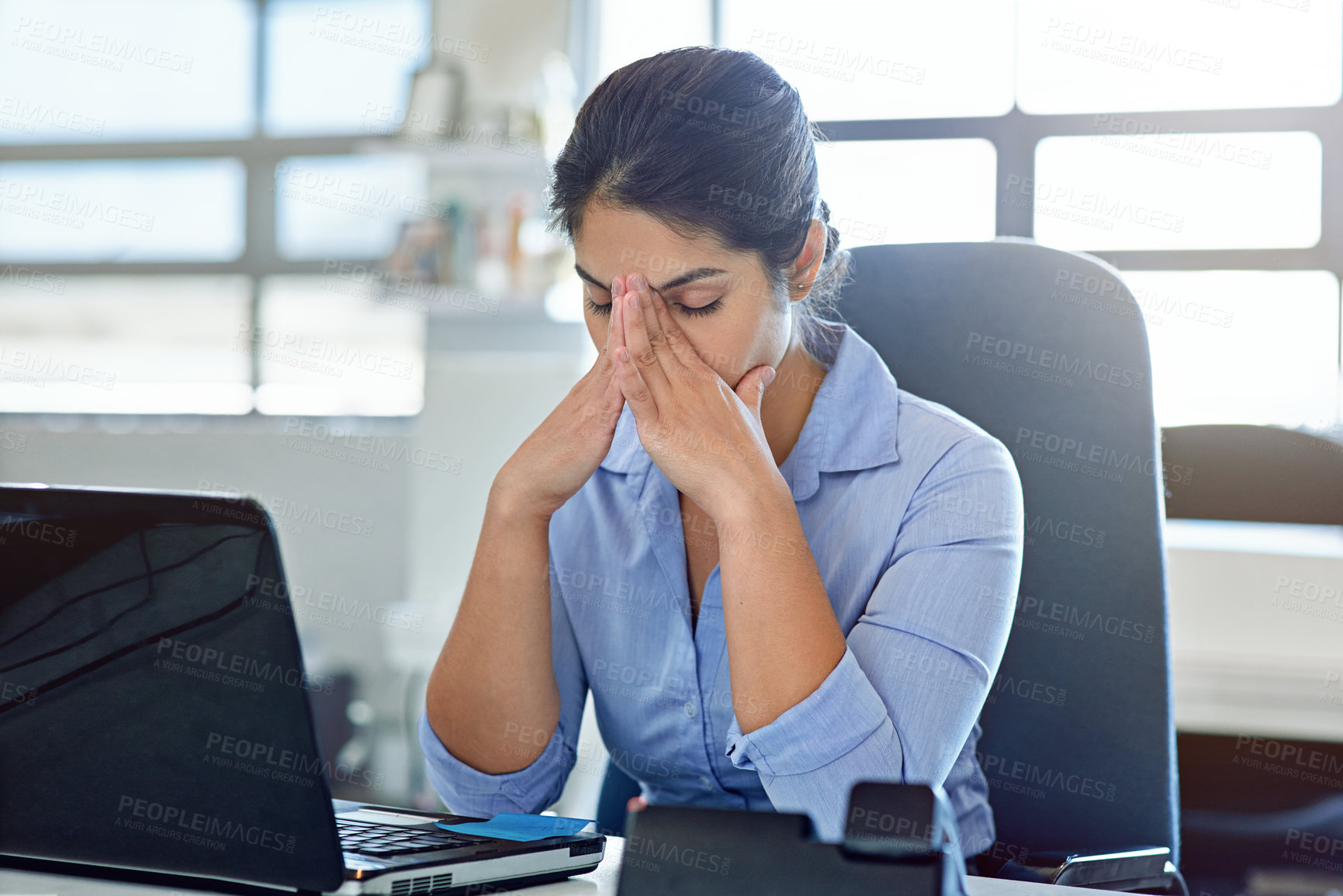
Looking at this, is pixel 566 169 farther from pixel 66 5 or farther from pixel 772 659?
pixel 66 5

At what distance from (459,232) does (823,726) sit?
2378 mm

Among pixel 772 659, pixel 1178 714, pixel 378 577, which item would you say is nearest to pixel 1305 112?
pixel 1178 714

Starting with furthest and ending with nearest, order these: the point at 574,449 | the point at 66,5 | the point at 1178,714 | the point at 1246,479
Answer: the point at 66,5, the point at 1178,714, the point at 1246,479, the point at 574,449

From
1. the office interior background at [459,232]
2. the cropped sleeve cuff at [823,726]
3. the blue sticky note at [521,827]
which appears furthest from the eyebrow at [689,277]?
the office interior background at [459,232]

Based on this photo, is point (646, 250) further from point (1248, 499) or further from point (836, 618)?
point (1248, 499)

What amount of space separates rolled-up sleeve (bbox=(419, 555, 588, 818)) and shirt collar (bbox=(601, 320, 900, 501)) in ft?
0.95

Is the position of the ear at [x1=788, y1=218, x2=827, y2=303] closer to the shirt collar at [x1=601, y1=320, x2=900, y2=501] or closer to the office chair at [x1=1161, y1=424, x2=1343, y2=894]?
the shirt collar at [x1=601, y1=320, x2=900, y2=501]

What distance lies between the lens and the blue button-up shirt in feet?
3.03

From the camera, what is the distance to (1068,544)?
1.18 metres

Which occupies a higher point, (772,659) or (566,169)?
(566,169)

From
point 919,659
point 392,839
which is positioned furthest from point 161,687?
point 919,659

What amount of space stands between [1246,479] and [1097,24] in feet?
6.40

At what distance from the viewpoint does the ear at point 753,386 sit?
111 cm

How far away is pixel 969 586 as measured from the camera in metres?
1.00
